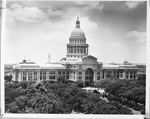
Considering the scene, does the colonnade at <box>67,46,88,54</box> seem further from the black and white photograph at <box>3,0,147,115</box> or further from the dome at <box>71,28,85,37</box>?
the dome at <box>71,28,85,37</box>

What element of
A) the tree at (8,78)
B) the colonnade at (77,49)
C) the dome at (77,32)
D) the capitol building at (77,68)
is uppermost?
the dome at (77,32)

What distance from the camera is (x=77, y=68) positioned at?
10.3 feet

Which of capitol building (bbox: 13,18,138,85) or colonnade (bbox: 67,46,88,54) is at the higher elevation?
colonnade (bbox: 67,46,88,54)

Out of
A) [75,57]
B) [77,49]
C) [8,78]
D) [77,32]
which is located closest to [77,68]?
[75,57]

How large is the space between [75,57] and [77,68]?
168 mm

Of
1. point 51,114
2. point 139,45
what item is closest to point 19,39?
point 51,114

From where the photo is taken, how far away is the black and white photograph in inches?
115

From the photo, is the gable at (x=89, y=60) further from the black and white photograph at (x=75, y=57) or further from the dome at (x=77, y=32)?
the dome at (x=77, y=32)

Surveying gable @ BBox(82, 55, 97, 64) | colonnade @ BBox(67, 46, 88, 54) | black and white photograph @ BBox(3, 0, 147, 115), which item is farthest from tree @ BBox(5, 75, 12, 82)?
gable @ BBox(82, 55, 97, 64)

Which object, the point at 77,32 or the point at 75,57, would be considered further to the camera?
the point at 75,57

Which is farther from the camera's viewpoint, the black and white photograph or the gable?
the gable

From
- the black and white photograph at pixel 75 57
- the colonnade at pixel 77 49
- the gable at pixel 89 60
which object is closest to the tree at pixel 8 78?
the black and white photograph at pixel 75 57

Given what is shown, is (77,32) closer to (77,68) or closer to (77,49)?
(77,49)

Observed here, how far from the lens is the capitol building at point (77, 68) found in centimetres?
302
